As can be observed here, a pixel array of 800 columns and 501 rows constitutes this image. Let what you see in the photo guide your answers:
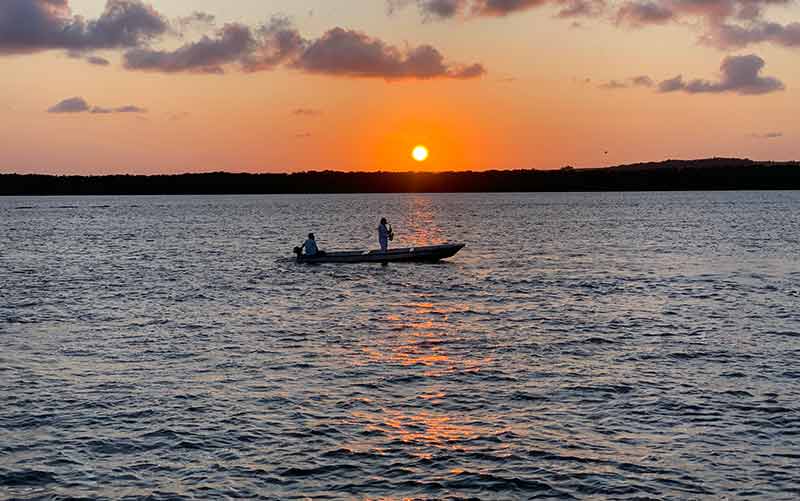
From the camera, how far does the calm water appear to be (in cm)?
1408

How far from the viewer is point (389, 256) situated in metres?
49.2

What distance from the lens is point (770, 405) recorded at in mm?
18141

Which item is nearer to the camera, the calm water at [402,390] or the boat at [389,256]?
Result: the calm water at [402,390]

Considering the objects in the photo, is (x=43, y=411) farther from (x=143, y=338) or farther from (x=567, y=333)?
(x=567, y=333)

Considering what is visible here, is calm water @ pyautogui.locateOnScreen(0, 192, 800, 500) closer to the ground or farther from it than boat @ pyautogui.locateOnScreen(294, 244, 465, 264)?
closer to the ground

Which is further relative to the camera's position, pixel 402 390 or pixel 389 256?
pixel 389 256

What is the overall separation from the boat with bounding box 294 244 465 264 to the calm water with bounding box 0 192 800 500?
6.36 metres

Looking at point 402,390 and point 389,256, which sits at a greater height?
point 389,256

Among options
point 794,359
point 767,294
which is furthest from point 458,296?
point 794,359

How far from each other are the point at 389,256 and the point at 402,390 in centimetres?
2955

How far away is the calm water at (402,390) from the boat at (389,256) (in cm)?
636

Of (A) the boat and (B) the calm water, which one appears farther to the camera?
(A) the boat

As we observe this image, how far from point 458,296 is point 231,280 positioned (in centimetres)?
1418

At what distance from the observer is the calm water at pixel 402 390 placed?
14078mm
